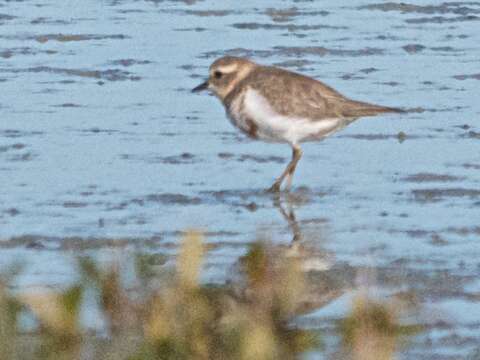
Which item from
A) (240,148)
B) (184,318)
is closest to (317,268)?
(240,148)

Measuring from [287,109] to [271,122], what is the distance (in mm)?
127

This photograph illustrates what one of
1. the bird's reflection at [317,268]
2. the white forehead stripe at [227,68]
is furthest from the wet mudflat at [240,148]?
the white forehead stripe at [227,68]

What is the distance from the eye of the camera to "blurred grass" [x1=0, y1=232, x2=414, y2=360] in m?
2.97

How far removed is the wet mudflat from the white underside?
30cm

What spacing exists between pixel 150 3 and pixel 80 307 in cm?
1323

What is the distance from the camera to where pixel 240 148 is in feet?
33.8

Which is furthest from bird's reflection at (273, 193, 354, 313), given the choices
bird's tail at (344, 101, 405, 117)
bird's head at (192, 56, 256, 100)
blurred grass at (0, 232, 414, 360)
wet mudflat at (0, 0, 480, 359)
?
blurred grass at (0, 232, 414, 360)

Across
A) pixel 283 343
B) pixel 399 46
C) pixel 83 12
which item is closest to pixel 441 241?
pixel 283 343

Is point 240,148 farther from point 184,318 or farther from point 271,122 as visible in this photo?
point 184,318

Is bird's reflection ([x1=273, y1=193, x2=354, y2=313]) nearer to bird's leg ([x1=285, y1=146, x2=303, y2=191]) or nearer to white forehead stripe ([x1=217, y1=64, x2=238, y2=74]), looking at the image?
bird's leg ([x1=285, y1=146, x2=303, y2=191])

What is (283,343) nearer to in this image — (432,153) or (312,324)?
(312,324)

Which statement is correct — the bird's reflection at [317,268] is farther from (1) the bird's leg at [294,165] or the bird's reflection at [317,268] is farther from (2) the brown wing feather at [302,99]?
(2) the brown wing feather at [302,99]

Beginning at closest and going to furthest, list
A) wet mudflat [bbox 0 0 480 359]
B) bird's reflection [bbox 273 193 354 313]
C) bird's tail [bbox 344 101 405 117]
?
bird's reflection [bbox 273 193 354 313] → wet mudflat [bbox 0 0 480 359] → bird's tail [bbox 344 101 405 117]

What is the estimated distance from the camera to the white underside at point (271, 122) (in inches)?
362
